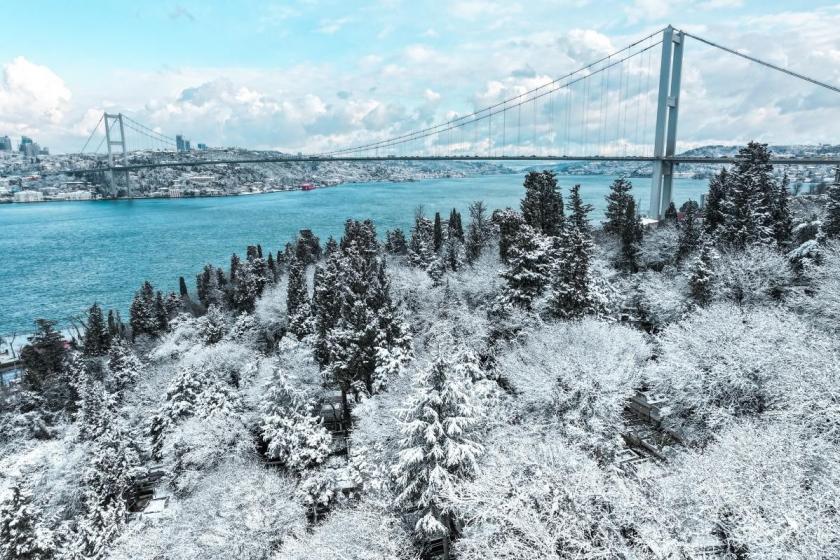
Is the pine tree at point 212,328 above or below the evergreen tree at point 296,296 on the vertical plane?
below

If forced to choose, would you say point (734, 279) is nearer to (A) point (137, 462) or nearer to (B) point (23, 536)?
(A) point (137, 462)

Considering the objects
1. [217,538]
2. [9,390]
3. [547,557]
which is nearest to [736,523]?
[547,557]

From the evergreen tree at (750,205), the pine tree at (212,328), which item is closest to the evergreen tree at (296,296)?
the pine tree at (212,328)

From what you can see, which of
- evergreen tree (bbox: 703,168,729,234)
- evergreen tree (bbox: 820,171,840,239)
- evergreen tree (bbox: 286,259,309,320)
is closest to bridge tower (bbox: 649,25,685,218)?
evergreen tree (bbox: 703,168,729,234)

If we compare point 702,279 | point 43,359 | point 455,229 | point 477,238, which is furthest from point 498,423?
point 43,359

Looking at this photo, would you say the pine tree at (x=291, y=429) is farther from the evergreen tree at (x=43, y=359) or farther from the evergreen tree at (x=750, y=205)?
the evergreen tree at (x=43, y=359)
